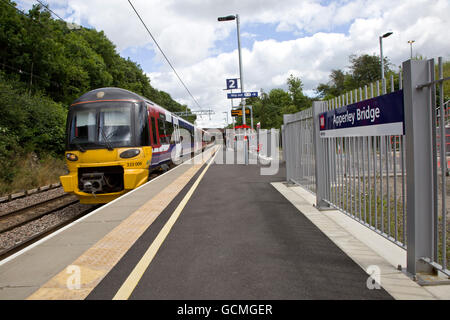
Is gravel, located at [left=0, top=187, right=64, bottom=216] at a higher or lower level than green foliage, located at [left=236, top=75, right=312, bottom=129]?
lower

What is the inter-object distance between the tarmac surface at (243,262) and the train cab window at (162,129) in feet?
21.3

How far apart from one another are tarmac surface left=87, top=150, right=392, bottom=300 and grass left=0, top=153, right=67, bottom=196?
10.7 m

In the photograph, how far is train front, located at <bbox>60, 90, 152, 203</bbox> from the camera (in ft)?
29.1

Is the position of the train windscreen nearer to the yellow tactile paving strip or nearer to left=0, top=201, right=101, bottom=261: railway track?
left=0, top=201, right=101, bottom=261: railway track

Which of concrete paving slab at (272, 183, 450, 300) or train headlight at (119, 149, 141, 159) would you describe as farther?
train headlight at (119, 149, 141, 159)

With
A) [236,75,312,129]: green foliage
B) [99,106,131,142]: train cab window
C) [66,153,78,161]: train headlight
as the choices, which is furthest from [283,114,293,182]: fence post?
[236,75,312,129]: green foliage

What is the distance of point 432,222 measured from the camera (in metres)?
3.30

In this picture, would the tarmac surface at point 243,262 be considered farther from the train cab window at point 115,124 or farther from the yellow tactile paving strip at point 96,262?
the train cab window at point 115,124

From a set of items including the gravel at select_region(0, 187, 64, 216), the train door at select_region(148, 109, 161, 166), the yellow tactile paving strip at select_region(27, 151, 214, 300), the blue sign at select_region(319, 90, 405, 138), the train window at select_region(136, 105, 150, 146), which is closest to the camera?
the yellow tactile paving strip at select_region(27, 151, 214, 300)

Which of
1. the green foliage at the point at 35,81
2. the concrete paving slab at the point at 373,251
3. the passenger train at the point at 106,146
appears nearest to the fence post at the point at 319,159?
the concrete paving slab at the point at 373,251

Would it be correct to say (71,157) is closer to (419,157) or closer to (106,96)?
(106,96)

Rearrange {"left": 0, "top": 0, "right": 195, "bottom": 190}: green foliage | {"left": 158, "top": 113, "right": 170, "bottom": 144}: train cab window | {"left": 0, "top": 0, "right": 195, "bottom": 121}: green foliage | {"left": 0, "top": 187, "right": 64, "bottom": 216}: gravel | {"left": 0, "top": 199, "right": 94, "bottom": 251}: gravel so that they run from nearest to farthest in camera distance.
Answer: {"left": 0, "top": 199, "right": 94, "bottom": 251}: gravel, {"left": 0, "top": 187, "right": 64, "bottom": 216}: gravel, {"left": 158, "top": 113, "right": 170, "bottom": 144}: train cab window, {"left": 0, "top": 0, "right": 195, "bottom": 190}: green foliage, {"left": 0, "top": 0, "right": 195, "bottom": 121}: green foliage

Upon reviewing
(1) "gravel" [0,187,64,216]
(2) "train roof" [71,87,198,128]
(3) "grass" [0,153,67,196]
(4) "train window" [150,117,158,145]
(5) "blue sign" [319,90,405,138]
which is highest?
(2) "train roof" [71,87,198,128]
